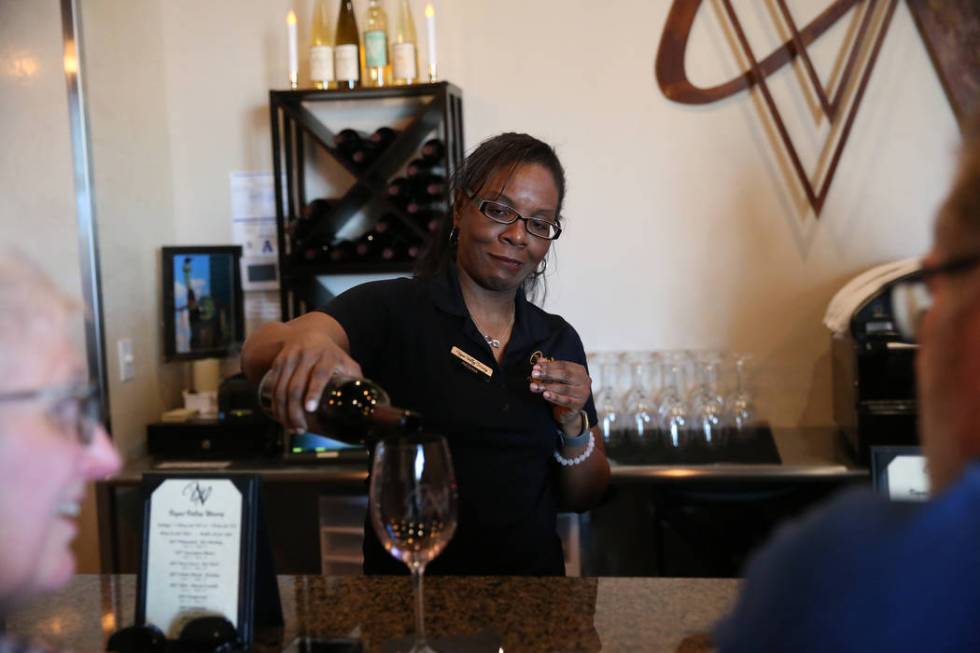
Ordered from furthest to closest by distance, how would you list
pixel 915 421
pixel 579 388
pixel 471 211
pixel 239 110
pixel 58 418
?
pixel 239 110 < pixel 915 421 < pixel 471 211 < pixel 579 388 < pixel 58 418

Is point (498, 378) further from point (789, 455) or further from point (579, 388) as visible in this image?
point (789, 455)

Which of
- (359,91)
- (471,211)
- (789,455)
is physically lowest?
(789,455)

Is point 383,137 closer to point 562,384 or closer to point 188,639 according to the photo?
point 562,384

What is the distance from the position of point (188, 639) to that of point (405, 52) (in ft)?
7.57

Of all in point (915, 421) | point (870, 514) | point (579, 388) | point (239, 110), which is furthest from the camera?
point (239, 110)

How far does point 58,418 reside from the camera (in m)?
0.74

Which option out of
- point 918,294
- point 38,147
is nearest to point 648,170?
point 38,147

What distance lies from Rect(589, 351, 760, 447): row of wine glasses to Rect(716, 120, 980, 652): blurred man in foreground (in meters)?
2.36

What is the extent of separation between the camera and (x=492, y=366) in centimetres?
185

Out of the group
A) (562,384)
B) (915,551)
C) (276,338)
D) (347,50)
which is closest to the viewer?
(915,551)

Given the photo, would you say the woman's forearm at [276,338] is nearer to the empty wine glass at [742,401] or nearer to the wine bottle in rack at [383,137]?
the wine bottle in rack at [383,137]

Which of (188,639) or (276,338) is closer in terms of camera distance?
(188,639)

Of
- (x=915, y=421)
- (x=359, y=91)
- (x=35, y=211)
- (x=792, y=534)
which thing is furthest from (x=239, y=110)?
(x=792, y=534)

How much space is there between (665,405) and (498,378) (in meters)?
1.31
